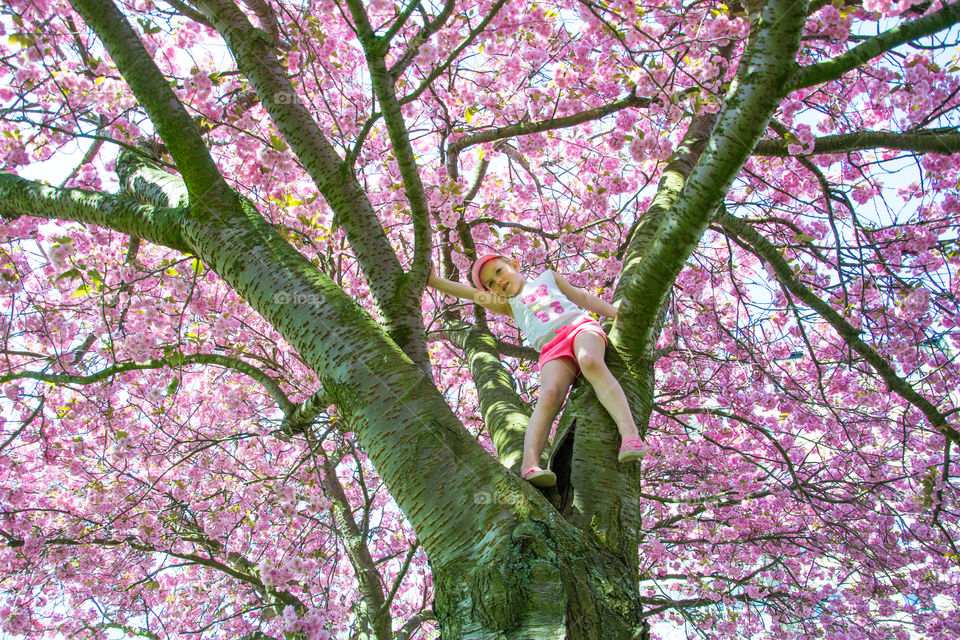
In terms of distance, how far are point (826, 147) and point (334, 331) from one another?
268 cm

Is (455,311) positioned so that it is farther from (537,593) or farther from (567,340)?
(537,593)

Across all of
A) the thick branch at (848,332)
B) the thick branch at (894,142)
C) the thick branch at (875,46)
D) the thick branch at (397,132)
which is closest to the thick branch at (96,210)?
the thick branch at (397,132)

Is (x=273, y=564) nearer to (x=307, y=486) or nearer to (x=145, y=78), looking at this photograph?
(x=307, y=486)

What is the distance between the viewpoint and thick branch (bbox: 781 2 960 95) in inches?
71.8

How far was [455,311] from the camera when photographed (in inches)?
191

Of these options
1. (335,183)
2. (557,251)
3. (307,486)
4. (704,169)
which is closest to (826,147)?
(704,169)

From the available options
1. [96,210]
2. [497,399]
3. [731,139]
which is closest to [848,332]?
[731,139]

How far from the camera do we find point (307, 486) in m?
4.80

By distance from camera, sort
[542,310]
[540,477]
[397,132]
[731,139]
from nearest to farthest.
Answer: [731,139]
[540,477]
[397,132]
[542,310]

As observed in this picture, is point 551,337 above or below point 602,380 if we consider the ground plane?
above

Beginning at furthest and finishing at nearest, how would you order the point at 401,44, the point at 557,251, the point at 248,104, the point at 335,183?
1. the point at 401,44
2. the point at 557,251
3. the point at 248,104
4. the point at 335,183

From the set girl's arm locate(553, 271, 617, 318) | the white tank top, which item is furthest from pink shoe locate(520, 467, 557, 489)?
girl's arm locate(553, 271, 617, 318)

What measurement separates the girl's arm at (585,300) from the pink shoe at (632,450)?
876 millimetres

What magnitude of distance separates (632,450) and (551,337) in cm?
85
